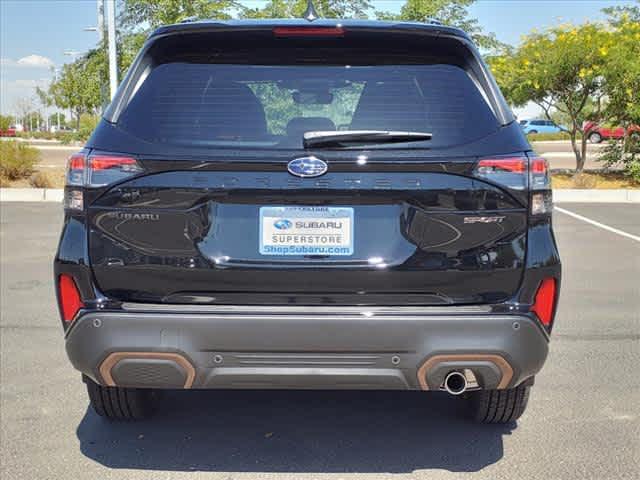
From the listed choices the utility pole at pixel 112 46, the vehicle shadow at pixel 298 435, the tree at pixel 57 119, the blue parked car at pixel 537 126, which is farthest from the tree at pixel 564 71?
the tree at pixel 57 119

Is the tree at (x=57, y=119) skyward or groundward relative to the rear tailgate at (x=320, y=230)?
groundward

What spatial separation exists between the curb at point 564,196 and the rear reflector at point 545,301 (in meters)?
12.0

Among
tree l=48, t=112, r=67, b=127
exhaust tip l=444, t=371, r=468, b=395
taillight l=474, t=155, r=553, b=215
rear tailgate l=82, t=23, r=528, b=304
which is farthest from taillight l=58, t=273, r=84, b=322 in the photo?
tree l=48, t=112, r=67, b=127

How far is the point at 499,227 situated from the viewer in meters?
2.93

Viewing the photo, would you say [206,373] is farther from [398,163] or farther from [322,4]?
[322,4]

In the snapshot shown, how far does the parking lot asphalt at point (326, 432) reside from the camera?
3402 mm

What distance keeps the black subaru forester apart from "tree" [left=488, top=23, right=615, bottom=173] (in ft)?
45.6

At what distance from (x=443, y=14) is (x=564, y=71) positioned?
11.4ft

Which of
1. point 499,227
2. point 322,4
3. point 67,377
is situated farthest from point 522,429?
point 322,4

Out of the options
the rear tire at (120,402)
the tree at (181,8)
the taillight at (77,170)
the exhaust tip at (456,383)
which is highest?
the tree at (181,8)

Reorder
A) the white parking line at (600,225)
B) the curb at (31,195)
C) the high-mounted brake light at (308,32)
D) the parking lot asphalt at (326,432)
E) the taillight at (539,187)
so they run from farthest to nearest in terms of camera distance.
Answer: the curb at (31,195) → the white parking line at (600,225) → the parking lot asphalt at (326,432) → the high-mounted brake light at (308,32) → the taillight at (539,187)

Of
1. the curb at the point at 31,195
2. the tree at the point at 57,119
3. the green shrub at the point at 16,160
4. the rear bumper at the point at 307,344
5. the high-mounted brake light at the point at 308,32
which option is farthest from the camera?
the tree at the point at 57,119

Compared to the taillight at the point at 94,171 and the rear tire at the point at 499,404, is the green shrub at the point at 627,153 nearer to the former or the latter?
the rear tire at the point at 499,404

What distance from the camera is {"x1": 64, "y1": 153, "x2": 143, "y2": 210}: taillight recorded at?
2.94 meters
